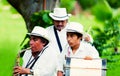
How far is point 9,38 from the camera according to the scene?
3469cm

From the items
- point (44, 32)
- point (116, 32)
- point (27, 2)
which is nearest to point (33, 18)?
point (27, 2)

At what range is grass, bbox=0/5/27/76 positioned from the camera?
63.4 feet

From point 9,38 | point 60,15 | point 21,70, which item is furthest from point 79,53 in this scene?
point 9,38

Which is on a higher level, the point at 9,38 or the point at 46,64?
the point at 9,38

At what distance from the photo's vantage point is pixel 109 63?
18.7 meters

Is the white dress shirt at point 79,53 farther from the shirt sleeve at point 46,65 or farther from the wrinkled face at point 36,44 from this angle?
the wrinkled face at point 36,44

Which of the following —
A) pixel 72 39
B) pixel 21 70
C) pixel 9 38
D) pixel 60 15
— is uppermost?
pixel 9 38

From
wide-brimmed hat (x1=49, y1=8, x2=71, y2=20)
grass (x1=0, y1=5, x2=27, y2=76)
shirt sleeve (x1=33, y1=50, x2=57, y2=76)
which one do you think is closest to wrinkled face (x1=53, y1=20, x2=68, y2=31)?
wide-brimmed hat (x1=49, y1=8, x2=71, y2=20)

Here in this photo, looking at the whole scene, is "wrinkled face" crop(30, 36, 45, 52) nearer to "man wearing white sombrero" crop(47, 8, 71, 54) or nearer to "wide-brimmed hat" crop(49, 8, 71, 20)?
"man wearing white sombrero" crop(47, 8, 71, 54)

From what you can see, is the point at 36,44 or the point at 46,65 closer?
the point at 46,65

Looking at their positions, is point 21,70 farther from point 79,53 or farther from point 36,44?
point 79,53

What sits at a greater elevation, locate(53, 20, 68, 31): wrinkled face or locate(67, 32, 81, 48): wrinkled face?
locate(53, 20, 68, 31): wrinkled face

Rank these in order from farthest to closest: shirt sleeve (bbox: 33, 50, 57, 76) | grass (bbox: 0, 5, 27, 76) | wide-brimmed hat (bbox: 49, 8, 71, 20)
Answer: grass (bbox: 0, 5, 27, 76) < wide-brimmed hat (bbox: 49, 8, 71, 20) < shirt sleeve (bbox: 33, 50, 57, 76)

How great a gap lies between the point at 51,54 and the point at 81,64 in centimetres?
51
